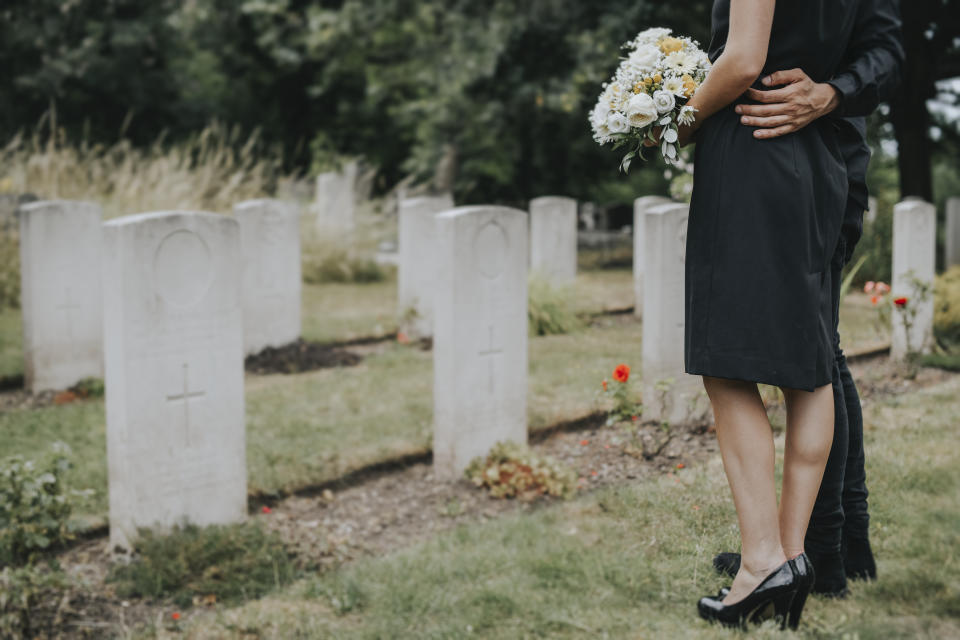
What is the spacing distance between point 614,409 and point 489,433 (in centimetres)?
151

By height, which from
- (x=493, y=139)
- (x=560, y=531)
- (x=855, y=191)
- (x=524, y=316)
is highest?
(x=493, y=139)

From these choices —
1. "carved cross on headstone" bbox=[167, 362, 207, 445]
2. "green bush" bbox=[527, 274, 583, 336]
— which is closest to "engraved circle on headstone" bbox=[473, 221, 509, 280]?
"carved cross on headstone" bbox=[167, 362, 207, 445]

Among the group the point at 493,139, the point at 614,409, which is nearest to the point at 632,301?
the point at 614,409

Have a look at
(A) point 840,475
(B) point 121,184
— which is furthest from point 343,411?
(B) point 121,184

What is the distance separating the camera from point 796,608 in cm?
215

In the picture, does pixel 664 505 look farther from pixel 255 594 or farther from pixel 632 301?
pixel 632 301

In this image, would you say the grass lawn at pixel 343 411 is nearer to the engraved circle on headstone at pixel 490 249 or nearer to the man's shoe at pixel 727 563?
the engraved circle on headstone at pixel 490 249

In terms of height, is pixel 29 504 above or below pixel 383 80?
below

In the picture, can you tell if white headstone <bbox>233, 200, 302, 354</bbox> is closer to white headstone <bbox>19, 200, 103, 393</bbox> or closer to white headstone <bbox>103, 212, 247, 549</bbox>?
white headstone <bbox>19, 200, 103, 393</bbox>

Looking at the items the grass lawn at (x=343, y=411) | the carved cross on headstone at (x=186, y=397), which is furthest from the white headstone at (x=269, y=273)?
the carved cross on headstone at (x=186, y=397)

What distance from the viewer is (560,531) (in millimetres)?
4059

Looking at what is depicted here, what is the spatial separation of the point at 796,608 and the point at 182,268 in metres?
3.54

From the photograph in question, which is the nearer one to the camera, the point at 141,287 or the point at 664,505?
the point at 664,505

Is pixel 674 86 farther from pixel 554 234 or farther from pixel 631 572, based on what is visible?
pixel 554 234
